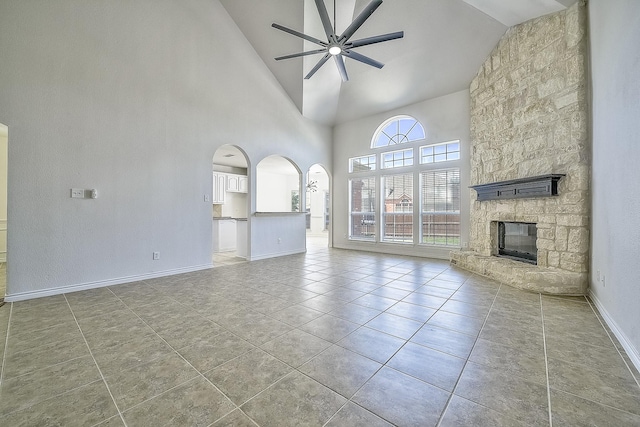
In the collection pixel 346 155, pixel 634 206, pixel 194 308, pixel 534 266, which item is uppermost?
pixel 346 155

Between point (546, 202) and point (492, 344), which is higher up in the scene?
point (546, 202)

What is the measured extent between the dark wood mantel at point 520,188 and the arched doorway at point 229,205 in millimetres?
4647

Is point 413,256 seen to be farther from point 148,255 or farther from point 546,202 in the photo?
point 148,255

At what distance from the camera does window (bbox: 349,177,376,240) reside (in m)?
7.31

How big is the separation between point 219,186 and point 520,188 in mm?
7506

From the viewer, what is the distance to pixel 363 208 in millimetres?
7520

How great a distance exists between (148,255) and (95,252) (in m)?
0.67

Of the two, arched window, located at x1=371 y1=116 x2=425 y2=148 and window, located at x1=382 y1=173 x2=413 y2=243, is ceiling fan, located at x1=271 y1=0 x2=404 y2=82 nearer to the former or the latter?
arched window, located at x1=371 y1=116 x2=425 y2=148

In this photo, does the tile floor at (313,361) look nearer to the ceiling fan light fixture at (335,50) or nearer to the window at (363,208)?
the ceiling fan light fixture at (335,50)

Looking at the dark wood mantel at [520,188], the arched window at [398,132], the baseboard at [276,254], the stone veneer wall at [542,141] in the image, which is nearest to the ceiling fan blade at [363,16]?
the stone veneer wall at [542,141]

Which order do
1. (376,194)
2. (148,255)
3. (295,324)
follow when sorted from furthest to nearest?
(376,194)
(148,255)
(295,324)

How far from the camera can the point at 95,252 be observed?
3787mm

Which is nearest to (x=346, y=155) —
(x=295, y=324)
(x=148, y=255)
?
(x=148, y=255)

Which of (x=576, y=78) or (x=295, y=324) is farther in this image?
(x=576, y=78)
